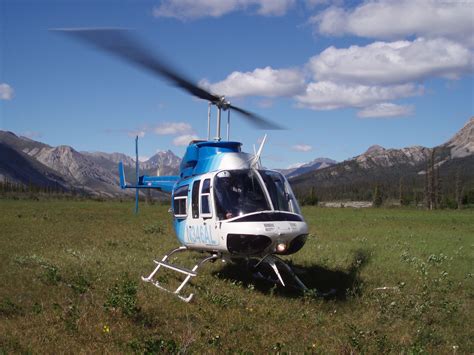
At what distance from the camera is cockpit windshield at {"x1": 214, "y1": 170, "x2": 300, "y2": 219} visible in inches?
445

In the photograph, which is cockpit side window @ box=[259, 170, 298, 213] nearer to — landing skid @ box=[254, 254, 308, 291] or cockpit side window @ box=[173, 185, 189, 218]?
landing skid @ box=[254, 254, 308, 291]

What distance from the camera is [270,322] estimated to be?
981 cm

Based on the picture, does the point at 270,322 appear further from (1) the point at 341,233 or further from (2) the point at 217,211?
(1) the point at 341,233

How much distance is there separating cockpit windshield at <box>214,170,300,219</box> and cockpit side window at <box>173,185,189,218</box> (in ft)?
6.18

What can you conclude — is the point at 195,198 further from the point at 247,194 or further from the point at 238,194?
the point at 247,194

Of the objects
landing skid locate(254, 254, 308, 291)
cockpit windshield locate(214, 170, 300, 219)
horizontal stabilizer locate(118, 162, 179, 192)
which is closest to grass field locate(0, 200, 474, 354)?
landing skid locate(254, 254, 308, 291)

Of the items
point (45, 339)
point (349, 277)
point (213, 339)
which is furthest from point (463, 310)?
point (45, 339)

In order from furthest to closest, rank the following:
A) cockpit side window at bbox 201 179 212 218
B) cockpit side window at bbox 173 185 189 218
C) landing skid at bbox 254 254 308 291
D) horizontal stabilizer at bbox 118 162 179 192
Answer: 1. horizontal stabilizer at bbox 118 162 179 192
2. cockpit side window at bbox 173 185 189 218
3. cockpit side window at bbox 201 179 212 218
4. landing skid at bbox 254 254 308 291

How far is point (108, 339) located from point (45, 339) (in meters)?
0.88

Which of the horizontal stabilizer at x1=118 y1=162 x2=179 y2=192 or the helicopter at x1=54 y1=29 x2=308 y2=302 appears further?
the horizontal stabilizer at x1=118 y1=162 x2=179 y2=192

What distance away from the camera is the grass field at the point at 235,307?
26.7 feet

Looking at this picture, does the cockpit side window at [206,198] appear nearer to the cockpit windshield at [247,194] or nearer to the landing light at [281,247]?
the cockpit windshield at [247,194]

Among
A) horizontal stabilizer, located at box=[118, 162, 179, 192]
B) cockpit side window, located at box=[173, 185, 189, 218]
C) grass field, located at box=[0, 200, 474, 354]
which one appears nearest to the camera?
grass field, located at box=[0, 200, 474, 354]

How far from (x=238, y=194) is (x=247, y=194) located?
0.63ft
